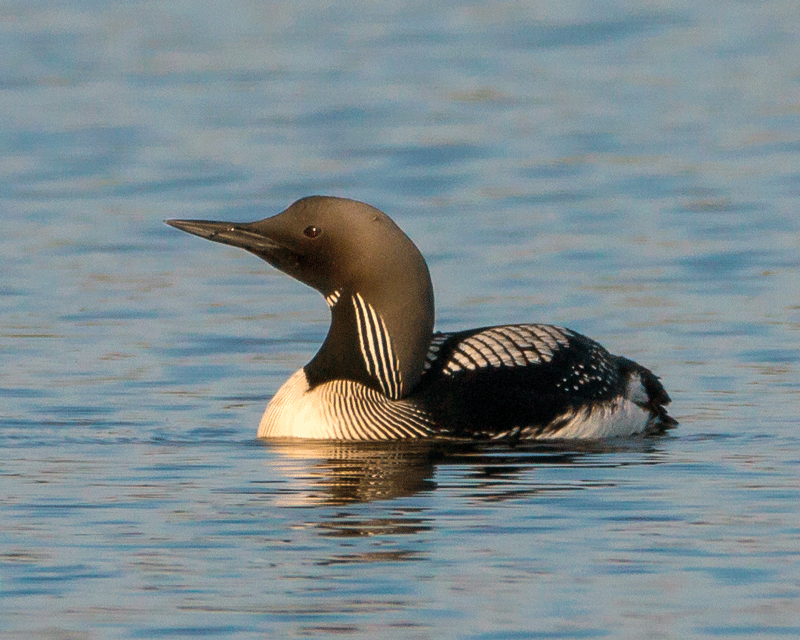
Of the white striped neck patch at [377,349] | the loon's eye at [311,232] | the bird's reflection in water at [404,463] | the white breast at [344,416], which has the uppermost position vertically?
the loon's eye at [311,232]

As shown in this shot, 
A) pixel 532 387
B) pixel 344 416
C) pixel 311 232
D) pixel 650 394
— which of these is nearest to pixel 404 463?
pixel 344 416

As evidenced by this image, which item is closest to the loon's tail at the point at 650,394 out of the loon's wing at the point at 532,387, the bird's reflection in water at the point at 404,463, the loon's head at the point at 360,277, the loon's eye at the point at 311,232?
the loon's wing at the point at 532,387

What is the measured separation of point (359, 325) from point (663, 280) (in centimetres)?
363

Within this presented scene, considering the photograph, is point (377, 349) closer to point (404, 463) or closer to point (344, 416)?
point (344, 416)

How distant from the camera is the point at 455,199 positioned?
1384 cm

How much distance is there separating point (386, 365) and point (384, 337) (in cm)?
11

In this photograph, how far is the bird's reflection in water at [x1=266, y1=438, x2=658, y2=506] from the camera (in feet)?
22.7

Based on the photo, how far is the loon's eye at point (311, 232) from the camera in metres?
8.04

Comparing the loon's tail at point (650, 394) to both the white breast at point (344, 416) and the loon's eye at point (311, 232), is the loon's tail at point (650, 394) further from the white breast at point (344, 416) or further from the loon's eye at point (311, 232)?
the loon's eye at point (311, 232)

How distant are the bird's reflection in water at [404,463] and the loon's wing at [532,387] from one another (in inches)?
4.9

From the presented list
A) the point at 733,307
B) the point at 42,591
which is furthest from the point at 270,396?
the point at 42,591

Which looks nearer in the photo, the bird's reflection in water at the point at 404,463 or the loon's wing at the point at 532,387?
the bird's reflection in water at the point at 404,463

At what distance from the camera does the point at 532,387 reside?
808 centimetres

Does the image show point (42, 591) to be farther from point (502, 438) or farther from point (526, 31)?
point (526, 31)
